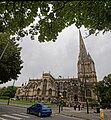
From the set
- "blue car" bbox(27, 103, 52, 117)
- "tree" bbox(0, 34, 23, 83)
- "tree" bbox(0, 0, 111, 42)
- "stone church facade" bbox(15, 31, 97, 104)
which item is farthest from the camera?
"stone church facade" bbox(15, 31, 97, 104)

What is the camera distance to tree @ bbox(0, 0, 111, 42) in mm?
6086

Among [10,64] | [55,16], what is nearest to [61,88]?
[10,64]

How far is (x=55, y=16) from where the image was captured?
697cm

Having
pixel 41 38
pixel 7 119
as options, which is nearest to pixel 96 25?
pixel 41 38

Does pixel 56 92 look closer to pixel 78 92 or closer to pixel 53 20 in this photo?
pixel 78 92

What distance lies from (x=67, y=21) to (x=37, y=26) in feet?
4.26

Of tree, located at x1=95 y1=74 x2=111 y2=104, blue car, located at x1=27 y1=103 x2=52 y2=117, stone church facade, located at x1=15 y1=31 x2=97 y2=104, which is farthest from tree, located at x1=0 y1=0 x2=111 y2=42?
stone church facade, located at x1=15 y1=31 x2=97 y2=104

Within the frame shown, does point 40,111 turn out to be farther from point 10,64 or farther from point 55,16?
point 55,16

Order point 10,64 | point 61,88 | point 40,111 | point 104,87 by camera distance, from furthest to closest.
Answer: point 61,88
point 104,87
point 10,64
point 40,111

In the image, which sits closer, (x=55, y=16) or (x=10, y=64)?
(x=55, y=16)

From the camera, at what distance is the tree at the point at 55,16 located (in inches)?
240

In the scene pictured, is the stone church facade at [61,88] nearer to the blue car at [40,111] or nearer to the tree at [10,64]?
the tree at [10,64]

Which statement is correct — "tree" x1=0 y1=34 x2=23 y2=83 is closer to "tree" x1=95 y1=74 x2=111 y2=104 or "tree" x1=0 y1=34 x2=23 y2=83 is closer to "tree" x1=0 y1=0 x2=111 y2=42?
"tree" x1=0 y1=0 x2=111 y2=42

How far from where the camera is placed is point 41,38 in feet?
23.8
